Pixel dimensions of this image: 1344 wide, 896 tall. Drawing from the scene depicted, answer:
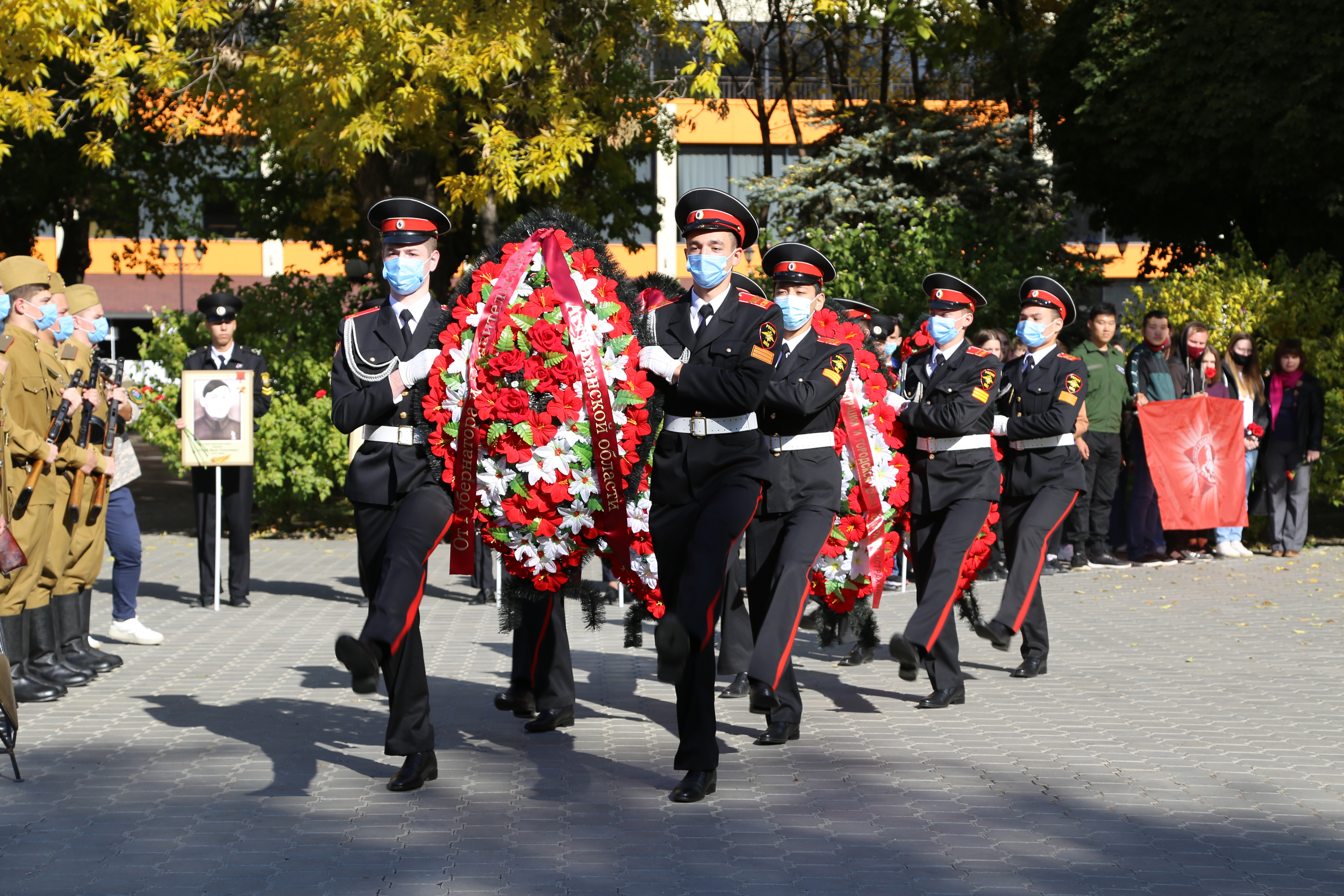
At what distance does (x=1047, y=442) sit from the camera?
9234 millimetres

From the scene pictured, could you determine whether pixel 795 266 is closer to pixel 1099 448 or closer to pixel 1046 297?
pixel 1046 297

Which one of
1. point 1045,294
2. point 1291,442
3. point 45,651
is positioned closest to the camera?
point 45,651

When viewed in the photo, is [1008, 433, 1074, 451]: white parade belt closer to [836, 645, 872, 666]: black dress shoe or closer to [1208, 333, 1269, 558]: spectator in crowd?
[836, 645, 872, 666]: black dress shoe

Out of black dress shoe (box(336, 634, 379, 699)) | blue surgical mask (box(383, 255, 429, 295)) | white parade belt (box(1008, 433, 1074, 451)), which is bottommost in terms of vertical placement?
black dress shoe (box(336, 634, 379, 699))

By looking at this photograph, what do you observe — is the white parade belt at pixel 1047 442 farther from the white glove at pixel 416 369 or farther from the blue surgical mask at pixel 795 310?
the white glove at pixel 416 369

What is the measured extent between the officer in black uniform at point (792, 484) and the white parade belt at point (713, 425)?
47 cm

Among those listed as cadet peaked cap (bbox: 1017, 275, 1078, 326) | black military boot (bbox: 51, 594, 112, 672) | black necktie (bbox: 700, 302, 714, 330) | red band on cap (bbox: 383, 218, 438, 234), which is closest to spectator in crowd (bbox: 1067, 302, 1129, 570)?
cadet peaked cap (bbox: 1017, 275, 1078, 326)

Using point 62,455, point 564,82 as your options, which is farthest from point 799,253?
point 564,82

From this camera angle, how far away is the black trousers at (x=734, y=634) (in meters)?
8.50

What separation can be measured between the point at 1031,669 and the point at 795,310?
305 centimetres

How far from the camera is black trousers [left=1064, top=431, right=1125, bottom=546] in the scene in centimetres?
1479

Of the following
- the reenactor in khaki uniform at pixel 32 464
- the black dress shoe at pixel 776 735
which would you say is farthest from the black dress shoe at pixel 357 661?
the reenactor in khaki uniform at pixel 32 464

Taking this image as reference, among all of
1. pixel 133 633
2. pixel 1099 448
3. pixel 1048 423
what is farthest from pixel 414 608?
pixel 1099 448

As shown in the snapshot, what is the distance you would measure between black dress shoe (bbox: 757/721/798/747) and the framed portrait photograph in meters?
6.42
